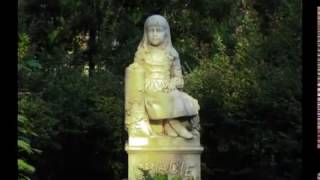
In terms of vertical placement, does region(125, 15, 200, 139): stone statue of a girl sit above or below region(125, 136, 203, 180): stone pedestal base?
above

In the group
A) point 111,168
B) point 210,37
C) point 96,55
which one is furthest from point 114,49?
point 111,168

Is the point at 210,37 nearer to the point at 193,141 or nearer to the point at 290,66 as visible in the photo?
the point at 290,66

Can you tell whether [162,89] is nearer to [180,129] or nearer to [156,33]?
[180,129]

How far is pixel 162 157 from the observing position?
6715mm

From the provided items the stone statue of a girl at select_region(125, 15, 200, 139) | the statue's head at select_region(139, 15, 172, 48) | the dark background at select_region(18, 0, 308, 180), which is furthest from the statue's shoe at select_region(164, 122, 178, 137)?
the dark background at select_region(18, 0, 308, 180)

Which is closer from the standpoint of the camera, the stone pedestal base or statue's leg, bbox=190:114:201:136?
the stone pedestal base

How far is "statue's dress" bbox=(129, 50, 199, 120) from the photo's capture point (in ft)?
22.5

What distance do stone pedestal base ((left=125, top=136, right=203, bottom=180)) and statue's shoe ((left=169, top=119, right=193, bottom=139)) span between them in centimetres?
8

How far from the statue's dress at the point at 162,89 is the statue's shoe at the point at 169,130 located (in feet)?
0.34

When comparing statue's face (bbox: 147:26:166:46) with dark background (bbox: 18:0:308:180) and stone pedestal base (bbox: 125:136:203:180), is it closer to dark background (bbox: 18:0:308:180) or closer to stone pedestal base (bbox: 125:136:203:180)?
stone pedestal base (bbox: 125:136:203:180)

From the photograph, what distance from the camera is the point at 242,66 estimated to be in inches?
397

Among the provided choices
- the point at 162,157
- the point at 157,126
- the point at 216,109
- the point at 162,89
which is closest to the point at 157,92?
the point at 162,89

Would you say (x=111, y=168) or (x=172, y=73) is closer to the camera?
(x=172, y=73)

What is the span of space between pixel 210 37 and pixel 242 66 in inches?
79.5
